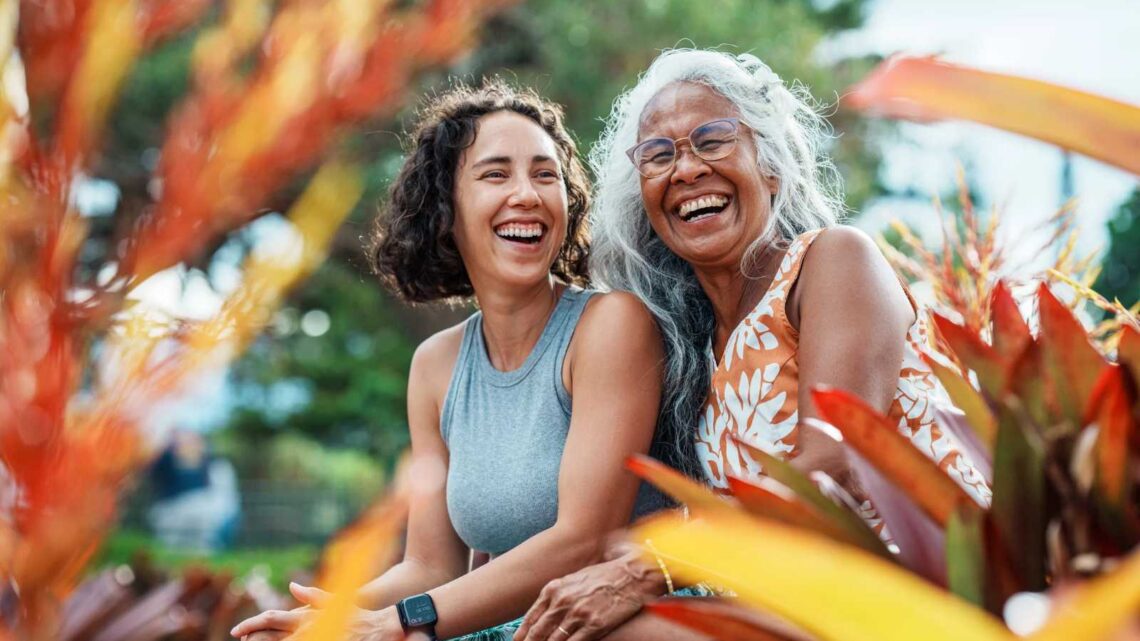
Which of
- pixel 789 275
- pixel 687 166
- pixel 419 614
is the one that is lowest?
pixel 419 614

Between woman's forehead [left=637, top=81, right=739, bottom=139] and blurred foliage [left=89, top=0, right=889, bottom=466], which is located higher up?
blurred foliage [left=89, top=0, right=889, bottom=466]

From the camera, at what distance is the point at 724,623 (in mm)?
793

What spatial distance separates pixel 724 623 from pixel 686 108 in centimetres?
189

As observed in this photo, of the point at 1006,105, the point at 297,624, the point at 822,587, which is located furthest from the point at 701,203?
the point at 822,587

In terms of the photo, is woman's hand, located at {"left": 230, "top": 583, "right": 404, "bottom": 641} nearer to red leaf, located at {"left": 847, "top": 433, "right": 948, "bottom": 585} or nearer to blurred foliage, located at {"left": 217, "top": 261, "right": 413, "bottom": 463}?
red leaf, located at {"left": 847, "top": 433, "right": 948, "bottom": 585}

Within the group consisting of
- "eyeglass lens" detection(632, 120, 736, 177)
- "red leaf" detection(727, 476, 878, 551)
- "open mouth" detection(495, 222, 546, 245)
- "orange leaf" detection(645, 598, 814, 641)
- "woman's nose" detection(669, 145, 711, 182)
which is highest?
"eyeglass lens" detection(632, 120, 736, 177)

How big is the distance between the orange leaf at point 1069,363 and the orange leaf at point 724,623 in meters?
0.27

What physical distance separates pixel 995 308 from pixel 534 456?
1.68 m

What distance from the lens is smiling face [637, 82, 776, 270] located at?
2475 mm

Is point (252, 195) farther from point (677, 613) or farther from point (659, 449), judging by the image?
point (659, 449)

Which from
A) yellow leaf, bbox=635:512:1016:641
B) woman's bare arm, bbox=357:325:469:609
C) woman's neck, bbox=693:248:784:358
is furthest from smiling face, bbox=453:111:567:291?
yellow leaf, bbox=635:512:1016:641

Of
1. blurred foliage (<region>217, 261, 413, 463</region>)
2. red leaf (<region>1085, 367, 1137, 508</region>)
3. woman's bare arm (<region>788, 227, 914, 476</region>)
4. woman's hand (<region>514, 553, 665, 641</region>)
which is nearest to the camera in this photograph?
red leaf (<region>1085, 367, 1137, 508</region>)

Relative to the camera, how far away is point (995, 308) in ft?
3.09

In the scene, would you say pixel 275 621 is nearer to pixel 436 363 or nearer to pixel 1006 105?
pixel 436 363
